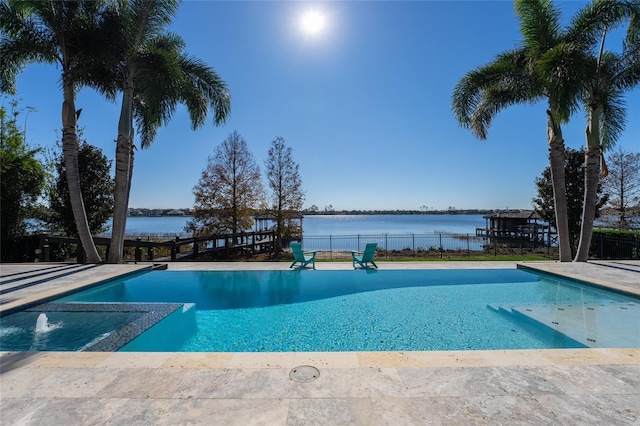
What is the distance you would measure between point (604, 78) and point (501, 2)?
429 cm

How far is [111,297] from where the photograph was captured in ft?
23.7

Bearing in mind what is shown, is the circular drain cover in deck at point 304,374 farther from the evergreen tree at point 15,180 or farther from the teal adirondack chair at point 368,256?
the evergreen tree at point 15,180

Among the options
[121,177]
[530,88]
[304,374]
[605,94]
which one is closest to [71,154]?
[121,177]

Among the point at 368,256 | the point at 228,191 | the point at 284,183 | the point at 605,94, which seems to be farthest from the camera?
the point at 284,183

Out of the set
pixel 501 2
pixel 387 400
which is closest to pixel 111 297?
pixel 387 400

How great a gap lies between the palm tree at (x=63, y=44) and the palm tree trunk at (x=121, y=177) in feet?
2.30

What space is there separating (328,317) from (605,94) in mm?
12007

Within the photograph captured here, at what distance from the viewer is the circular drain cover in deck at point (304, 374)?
116 inches

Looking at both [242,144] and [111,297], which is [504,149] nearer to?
[242,144]

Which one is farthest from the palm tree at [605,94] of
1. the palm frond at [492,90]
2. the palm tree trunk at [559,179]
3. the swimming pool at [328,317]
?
the swimming pool at [328,317]

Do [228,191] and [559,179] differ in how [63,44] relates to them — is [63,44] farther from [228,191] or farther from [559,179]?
[559,179]

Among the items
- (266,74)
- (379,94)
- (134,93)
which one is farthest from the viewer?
(379,94)

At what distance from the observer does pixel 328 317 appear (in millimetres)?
6227

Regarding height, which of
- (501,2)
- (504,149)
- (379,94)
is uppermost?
(501,2)
